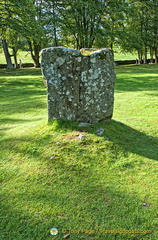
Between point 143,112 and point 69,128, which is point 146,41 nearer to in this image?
point 143,112

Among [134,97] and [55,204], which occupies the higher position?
[134,97]

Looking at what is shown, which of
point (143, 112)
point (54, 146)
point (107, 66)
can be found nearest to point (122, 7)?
point (143, 112)

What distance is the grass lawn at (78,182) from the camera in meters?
3.20

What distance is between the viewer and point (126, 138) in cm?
613

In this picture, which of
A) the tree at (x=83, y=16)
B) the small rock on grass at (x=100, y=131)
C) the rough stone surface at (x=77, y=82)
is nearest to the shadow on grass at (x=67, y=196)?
the small rock on grass at (x=100, y=131)

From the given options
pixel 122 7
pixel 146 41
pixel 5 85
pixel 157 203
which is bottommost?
pixel 157 203

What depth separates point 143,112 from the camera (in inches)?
382

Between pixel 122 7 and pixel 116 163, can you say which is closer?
pixel 116 163

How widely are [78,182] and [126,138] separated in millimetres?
2428

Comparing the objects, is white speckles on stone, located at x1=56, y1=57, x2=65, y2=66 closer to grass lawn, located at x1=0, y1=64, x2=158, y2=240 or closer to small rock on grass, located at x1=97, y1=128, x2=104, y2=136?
grass lawn, located at x1=0, y1=64, x2=158, y2=240

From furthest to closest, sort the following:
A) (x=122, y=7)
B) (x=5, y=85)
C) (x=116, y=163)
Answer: (x=122, y=7) < (x=5, y=85) < (x=116, y=163)

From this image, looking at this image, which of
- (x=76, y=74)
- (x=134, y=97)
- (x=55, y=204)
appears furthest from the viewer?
(x=134, y=97)

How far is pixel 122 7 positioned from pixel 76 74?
28410 millimetres

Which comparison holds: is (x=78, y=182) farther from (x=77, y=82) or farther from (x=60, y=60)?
(x=60, y=60)
